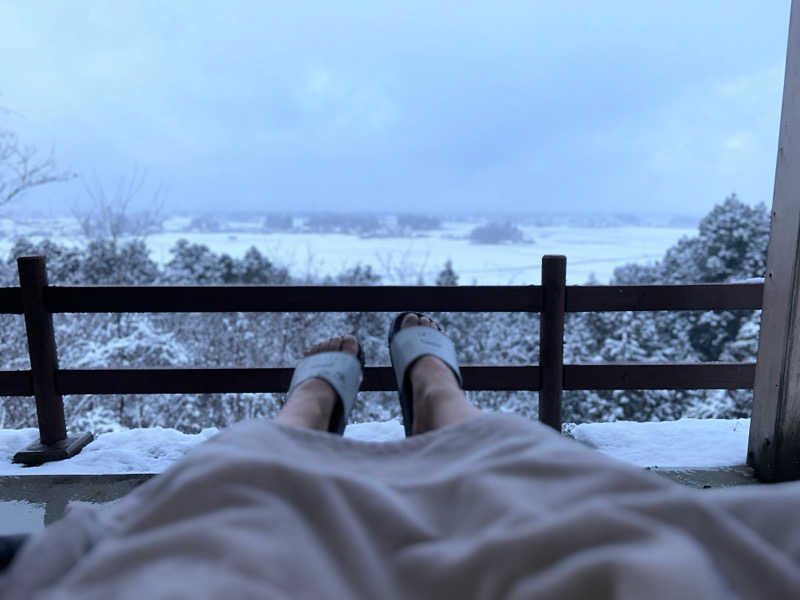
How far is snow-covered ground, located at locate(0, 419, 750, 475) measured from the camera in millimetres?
2195

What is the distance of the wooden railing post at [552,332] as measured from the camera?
2217 mm

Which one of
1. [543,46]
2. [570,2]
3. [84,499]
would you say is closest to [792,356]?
[84,499]

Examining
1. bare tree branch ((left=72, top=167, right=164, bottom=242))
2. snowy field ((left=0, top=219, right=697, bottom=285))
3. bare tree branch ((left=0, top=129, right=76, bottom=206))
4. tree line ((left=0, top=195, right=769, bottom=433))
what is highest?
bare tree branch ((left=0, top=129, right=76, bottom=206))

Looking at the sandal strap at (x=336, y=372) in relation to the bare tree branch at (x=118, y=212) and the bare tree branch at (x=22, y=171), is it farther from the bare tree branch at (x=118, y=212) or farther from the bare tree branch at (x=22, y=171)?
the bare tree branch at (x=22, y=171)

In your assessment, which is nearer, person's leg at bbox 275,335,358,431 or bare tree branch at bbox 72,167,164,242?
person's leg at bbox 275,335,358,431

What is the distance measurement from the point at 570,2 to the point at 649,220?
805cm

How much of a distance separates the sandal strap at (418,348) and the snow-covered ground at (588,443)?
31.4 inches

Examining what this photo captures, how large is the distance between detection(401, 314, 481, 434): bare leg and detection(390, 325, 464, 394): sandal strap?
3 centimetres

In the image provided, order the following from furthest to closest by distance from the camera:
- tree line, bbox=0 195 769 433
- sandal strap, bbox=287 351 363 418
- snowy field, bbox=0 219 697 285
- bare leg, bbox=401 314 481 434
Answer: snowy field, bbox=0 219 697 285, tree line, bbox=0 195 769 433, sandal strap, bbox=287 351 363 418, bare leg, bbox=401 314 481 434

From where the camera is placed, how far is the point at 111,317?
8.30 metres

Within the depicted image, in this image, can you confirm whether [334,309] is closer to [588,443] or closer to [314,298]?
[314,298]

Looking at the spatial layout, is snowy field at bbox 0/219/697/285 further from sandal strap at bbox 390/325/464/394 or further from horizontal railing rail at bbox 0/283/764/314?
sandal strap at bbox 390/325/464/394

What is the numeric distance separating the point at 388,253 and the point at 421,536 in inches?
392

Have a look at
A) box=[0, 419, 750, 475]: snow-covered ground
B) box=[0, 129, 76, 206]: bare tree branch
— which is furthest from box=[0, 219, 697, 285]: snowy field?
box=[0, 419, 750, 475]: snow-covered ground
